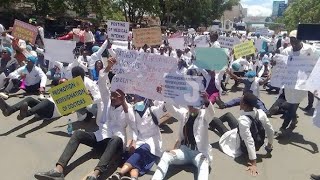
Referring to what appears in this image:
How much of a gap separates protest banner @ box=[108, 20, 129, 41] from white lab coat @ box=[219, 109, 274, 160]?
4.72 metres

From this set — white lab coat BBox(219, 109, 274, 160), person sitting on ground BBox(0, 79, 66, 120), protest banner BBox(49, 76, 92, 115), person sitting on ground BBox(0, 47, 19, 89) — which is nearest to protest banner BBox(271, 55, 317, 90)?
white lab coat BBox(219, 109, 274, 160)

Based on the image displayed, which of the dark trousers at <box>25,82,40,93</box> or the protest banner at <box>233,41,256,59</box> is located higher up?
the protest banner at <box>233,41,256,59</box>

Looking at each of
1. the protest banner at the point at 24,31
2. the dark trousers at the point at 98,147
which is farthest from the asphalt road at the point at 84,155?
the protest banner at the point at 24,31

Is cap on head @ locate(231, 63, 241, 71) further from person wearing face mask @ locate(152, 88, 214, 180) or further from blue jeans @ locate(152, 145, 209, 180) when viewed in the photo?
blue jeans @ locate(152, 145, 209, 180)

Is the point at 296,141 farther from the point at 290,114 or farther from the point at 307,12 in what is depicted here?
the point at 307,12

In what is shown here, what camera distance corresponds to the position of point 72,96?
6.61 m

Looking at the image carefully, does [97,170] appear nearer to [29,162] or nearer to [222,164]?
[29,162]

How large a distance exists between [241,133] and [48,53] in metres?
6.25

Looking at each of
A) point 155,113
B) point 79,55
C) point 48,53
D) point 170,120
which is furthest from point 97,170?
point 79,55

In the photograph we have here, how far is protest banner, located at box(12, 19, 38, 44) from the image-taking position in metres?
10.9

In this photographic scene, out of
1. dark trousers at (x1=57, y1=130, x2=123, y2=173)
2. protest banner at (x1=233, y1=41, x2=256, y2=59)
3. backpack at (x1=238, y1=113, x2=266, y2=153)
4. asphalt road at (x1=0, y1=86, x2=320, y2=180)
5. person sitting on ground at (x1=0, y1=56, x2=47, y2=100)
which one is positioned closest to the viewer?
dark trousers at (x1=57, y1=130, x2=123, y2=173)

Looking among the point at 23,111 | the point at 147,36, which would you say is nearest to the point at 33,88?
the point at 23,111

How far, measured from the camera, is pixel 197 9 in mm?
55812

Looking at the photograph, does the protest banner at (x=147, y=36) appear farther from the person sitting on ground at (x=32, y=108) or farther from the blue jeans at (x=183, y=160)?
the blue jeans at (x=183, y=160)
